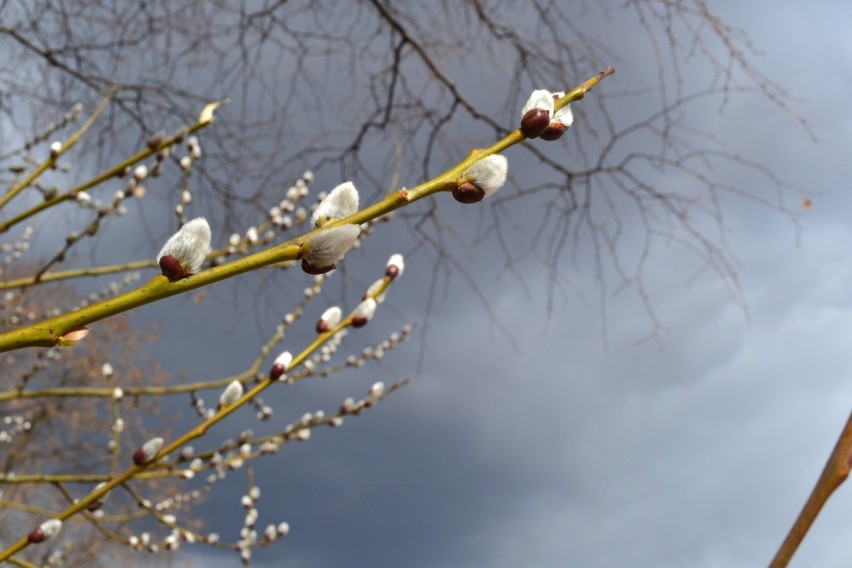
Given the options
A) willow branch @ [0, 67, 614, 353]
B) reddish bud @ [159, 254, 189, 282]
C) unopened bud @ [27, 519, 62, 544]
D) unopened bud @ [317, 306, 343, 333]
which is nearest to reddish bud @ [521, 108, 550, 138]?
willow branch @ [0, 67, 614, 353]

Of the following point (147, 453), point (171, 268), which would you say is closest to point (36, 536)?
point (147, 453)

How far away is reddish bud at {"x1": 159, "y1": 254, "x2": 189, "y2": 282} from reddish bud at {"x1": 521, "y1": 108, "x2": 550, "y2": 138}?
25 centimetres

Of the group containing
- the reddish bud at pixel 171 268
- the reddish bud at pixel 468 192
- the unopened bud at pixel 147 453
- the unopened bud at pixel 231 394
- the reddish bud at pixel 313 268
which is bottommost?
the reddish bud at pixel 313 268

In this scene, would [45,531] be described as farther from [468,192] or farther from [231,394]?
[468,192]

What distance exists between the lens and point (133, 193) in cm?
198

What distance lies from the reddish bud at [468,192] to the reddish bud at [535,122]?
0.19 feet

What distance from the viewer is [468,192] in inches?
21.1

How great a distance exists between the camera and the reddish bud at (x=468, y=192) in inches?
21.1

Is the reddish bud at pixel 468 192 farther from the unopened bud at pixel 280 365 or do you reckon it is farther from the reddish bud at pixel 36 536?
the reddish bud at pixel 36 536

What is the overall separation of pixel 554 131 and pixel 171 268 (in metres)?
0.30

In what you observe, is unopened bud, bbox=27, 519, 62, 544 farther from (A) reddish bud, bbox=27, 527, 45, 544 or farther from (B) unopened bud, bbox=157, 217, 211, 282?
(B) unopened bud, bbox=157, 217, 211, 282

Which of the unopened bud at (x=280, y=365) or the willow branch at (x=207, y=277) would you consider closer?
the willow branch at (x=207, y=277)

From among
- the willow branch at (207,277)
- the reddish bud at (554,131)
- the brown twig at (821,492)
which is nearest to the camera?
the brown twig at (821,492)

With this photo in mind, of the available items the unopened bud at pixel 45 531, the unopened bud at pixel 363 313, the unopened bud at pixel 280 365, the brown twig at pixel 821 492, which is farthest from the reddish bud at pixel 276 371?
the brown twig at pixel 821 492
